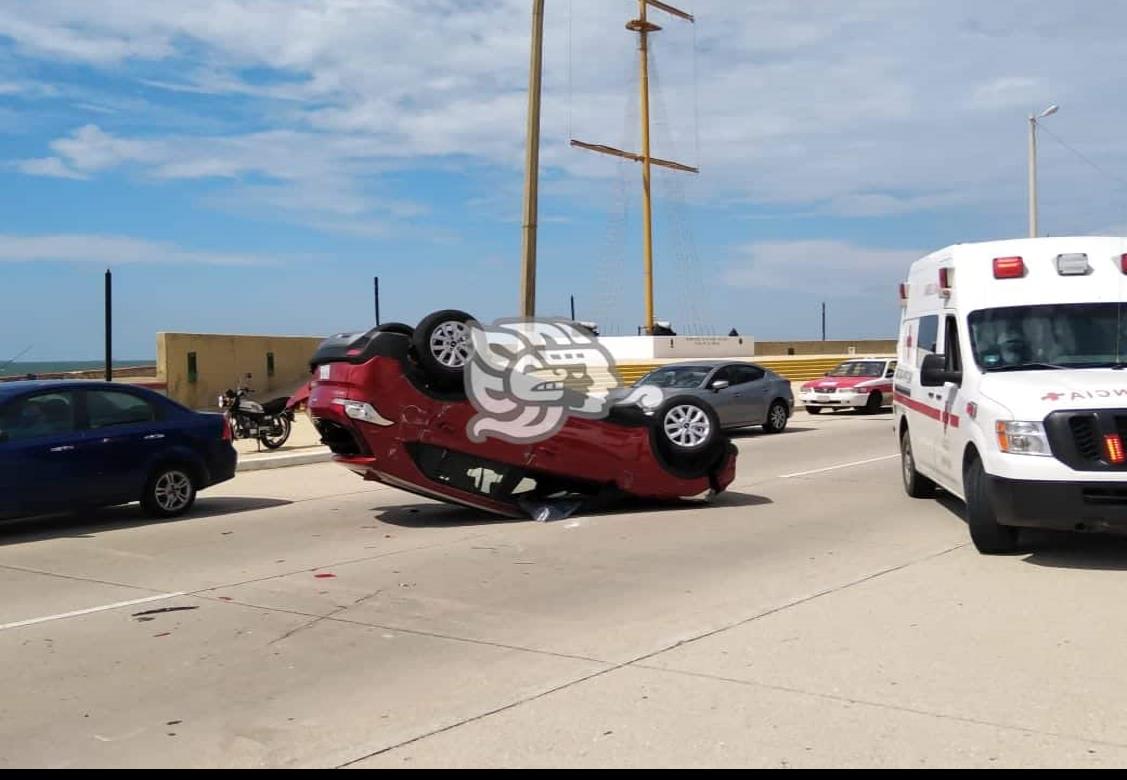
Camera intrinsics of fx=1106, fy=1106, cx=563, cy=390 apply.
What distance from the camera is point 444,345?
10.4 meters

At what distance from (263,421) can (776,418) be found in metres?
10.2

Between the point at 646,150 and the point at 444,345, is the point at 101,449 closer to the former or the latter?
the point at 444,345

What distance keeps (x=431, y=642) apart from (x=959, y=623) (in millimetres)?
3158

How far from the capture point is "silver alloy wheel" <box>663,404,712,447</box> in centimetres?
1170

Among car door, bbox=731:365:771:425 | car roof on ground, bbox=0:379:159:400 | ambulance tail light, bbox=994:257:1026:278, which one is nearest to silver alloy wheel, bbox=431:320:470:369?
car roof on ground, bbox=0:379:159:400

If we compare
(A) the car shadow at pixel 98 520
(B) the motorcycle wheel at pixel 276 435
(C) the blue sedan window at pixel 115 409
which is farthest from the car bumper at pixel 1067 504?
(B) the motorcycle wheel at pixel 276 435

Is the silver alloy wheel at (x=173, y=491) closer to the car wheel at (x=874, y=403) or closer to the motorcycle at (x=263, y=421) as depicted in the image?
the motorcycle at (x=263, y=421)

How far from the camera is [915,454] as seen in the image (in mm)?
11461

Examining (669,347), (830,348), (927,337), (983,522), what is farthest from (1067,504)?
(830,348)

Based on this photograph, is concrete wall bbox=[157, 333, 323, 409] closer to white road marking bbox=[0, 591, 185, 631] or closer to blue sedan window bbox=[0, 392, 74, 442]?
blue sedan window bbox=[0, 392, 74, 442]

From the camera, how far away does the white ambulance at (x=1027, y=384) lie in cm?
772

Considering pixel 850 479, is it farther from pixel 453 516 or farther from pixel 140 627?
pixel 140 627

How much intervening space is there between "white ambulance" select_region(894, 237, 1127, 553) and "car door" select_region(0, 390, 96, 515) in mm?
8050

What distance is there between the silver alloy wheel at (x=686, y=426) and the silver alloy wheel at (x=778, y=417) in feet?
37.2
